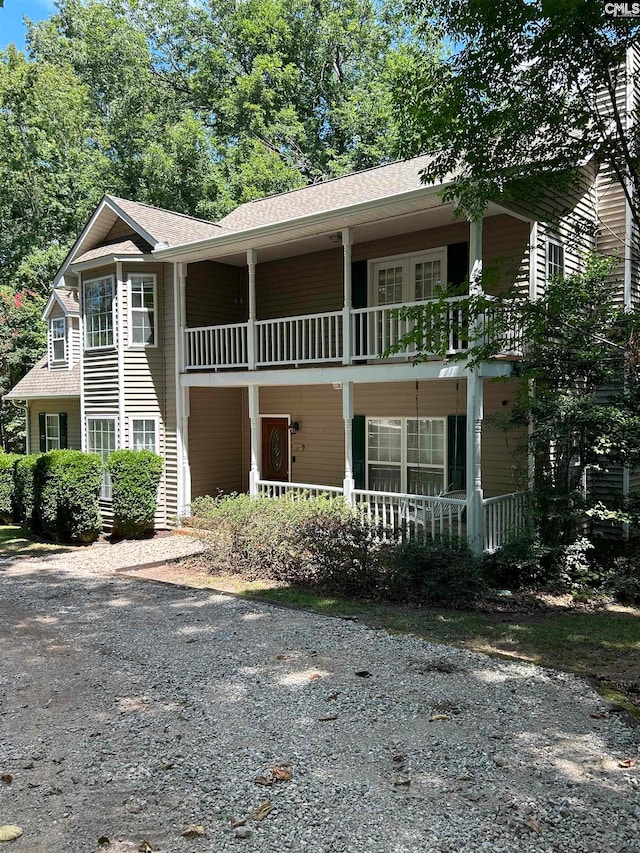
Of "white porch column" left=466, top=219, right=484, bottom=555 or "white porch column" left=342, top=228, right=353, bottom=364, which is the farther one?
"white porch column" left=342, top=228, right=353, bottom=364

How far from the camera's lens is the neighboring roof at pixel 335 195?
13.7 metres

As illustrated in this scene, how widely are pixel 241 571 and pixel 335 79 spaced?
28508mm

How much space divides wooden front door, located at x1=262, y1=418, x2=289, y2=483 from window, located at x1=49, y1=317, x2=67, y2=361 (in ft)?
27.8

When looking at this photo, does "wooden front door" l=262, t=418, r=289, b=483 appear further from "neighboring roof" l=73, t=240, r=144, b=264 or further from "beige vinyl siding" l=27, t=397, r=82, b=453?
"beige vinyl siding" l=27, t=397, r=82, b=453

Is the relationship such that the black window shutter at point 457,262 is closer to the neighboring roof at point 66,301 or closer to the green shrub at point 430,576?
the green shrub at point 430,576

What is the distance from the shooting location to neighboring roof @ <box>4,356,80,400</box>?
18875mm

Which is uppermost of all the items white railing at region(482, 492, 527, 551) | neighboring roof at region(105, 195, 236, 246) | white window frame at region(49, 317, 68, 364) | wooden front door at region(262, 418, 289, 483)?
neighboring roof at region(105, 195, 236, 246)

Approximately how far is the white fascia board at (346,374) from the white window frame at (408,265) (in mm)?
1891

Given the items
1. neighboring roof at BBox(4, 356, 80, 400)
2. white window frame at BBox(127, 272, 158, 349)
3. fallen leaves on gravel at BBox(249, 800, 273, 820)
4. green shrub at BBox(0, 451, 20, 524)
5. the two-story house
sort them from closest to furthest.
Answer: fallen leaves on gravel at BBox(249, 800, 273, 820), the two-story house, white window frame at BBox(127, 272, 158, 349), green shrub at BBox(0, 451, 20, 524), neighboring roof at BBox(4, 356, 80, 400)

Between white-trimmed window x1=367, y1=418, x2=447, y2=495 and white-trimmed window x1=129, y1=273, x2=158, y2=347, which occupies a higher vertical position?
white-trimmed window x1=129, y1=273, x2=158, y2=347

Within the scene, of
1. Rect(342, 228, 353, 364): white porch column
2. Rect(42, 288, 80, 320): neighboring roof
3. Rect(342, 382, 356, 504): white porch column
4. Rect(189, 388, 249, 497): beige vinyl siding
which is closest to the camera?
Rect(342, 228, 353, 364): white porch column

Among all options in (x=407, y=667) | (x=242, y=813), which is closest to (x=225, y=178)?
(x=407, y=667)

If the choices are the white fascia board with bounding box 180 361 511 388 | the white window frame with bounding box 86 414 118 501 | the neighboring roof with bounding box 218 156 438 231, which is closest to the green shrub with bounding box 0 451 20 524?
the white window frame with bounding box 86 414 118 501

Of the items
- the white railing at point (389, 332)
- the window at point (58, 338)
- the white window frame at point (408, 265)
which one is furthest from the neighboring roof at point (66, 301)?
the white railing at point (389, 332)
